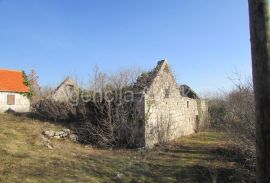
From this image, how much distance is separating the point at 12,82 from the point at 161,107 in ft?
69.3

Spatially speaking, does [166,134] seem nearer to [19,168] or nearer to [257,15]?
[19,168]

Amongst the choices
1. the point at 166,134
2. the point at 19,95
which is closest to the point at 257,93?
the point at 166,134

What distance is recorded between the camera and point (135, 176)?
1046 centimetres

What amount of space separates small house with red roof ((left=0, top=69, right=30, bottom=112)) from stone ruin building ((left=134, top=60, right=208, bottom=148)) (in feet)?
58.2

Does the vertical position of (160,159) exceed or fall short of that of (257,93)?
it falls short

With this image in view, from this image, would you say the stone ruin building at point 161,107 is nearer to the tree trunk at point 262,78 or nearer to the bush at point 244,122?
the bush at point 244,122

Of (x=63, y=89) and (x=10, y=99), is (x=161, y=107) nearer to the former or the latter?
(x=63, y=89)

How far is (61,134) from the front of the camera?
55.0ft

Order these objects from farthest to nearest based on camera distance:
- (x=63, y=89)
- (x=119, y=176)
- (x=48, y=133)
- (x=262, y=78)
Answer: (x=63, y=89) < (x=48, y=133) < (x=119, y=176) < (x=262, y=78)

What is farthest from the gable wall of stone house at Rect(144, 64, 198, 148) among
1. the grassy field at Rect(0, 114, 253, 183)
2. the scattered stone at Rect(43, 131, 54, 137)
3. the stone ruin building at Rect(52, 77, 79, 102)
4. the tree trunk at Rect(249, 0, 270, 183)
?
the tree trunk at Rect(249, 0, 270, 183)

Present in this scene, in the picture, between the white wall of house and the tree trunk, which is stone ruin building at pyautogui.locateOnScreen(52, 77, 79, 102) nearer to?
the white wall of house

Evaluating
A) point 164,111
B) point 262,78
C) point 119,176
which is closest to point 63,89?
point 164,111

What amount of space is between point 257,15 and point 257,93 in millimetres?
1088

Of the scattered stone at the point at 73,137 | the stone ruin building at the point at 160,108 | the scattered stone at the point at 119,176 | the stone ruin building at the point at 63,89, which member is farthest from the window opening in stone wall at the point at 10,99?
the scattered stone at the point at 119,176
